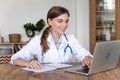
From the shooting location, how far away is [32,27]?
4520 mm

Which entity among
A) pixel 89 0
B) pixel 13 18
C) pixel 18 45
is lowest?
pixel 18 45

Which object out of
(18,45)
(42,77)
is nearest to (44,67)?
(42,77)

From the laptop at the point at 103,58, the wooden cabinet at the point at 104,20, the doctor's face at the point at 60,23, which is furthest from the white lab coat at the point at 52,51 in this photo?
the wooden cabinet at the point at 104,20

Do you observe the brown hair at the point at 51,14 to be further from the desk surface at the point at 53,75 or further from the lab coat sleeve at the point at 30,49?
the desk surface at the point at 53,75

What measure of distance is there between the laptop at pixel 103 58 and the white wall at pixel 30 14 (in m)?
2.77

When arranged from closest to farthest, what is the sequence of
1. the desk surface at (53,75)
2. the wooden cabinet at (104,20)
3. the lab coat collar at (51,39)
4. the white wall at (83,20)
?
the desk surface at (53,75) < the lab coat collar at (51,39) < the wooden cabinet at (104,20) < the white wall at (83,20)

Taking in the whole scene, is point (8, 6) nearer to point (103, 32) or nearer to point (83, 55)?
point (103, 32)

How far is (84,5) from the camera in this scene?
184 inches

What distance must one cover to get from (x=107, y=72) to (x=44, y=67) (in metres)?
0.50

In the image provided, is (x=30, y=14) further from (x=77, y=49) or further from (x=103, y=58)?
(x=103, y=58)

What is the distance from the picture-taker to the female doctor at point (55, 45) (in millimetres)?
2297

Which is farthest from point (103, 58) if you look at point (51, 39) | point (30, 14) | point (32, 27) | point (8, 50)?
point (30, 14)

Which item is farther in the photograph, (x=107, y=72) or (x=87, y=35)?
(x=87, y=35)

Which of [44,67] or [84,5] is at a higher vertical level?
[84,5]
